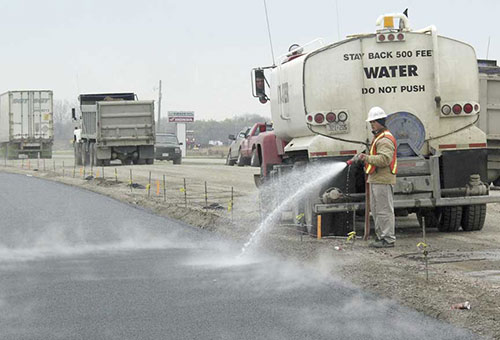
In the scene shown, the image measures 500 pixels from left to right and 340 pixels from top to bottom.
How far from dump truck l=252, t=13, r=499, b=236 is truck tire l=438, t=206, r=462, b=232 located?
0.66m

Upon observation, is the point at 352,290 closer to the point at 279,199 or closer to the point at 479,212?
the point at 479,212

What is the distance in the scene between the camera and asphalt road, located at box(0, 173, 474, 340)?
7.31 meters

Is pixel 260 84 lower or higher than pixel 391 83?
higher

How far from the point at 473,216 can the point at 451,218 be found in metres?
0.33

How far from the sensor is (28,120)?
5366cm

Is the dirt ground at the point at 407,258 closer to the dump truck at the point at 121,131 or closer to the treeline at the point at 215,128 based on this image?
the dump truck at the point at 121,131

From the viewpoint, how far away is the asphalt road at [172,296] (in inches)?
288

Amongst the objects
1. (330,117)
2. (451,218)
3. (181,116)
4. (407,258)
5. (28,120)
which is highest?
(181,116)

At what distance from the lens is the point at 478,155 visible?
13.5 metres

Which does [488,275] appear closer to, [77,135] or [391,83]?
[391,83]

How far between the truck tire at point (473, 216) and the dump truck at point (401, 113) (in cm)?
61

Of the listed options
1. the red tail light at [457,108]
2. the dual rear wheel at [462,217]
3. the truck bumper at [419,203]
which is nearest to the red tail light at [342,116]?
the truck bumper at [419,203]

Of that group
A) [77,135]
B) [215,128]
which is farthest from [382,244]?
[215,128]

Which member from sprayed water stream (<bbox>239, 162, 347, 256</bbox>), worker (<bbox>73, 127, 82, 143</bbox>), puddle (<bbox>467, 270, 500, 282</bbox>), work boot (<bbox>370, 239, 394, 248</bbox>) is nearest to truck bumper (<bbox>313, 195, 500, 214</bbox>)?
sprayed water stream (<bbox>239, 162, 347, 256</bbox>)
